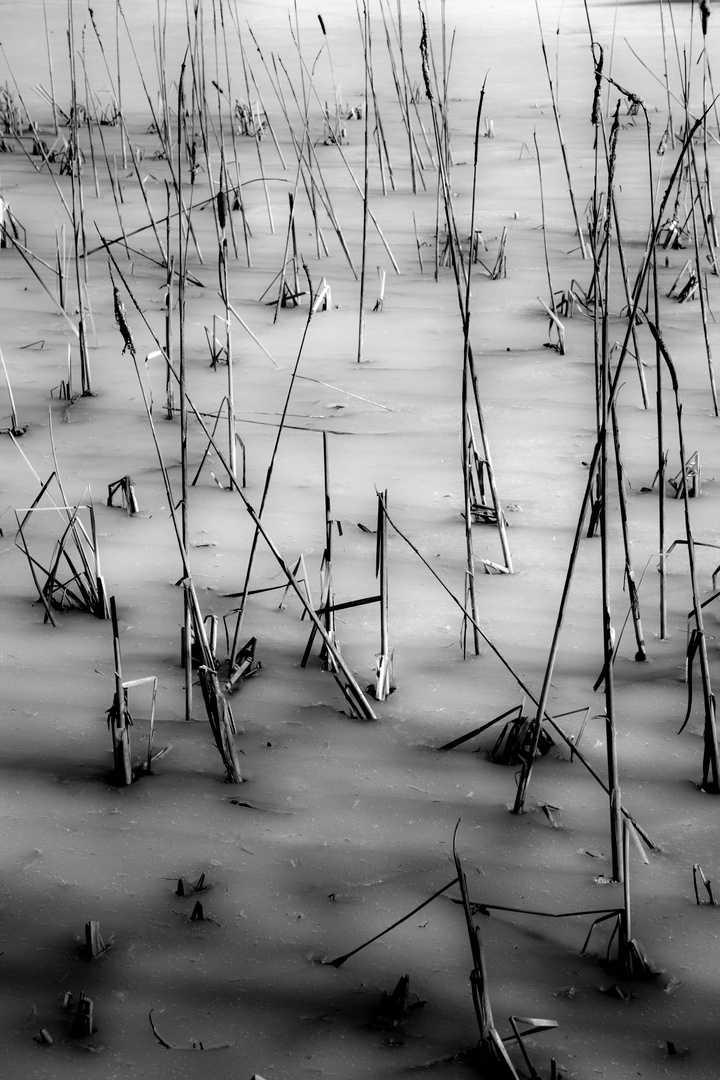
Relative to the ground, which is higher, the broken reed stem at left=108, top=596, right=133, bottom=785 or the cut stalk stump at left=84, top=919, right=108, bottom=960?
the broken reed stem at left=108, top=596, right=133, bottom=785

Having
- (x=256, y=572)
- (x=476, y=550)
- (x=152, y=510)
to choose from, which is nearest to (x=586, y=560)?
(x=476, y=550)

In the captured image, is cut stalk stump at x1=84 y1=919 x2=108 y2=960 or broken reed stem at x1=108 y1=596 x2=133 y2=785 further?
broken reed stem at x1=108 y1=596 x2=133 y2=785

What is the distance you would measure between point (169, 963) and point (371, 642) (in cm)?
61

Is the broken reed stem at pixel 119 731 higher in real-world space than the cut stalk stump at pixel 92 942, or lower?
higher

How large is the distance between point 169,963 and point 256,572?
0.76m

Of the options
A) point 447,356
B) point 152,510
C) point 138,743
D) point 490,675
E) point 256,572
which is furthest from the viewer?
point 447,356

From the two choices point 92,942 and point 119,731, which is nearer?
point 92,942

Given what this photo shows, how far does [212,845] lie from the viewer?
1.12 metres

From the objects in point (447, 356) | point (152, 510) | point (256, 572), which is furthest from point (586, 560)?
point (447, 356)

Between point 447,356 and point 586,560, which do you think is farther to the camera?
point 447,356

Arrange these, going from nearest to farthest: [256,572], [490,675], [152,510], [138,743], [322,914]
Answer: [322,914] → [138,743] → [490,675] → [256,572] → [152,510]

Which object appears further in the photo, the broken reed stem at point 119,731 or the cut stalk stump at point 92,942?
the broken reed stem at point 119,731

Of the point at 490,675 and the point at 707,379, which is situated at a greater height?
the point at 707,379

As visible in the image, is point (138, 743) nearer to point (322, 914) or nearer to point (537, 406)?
point (322, 914)
